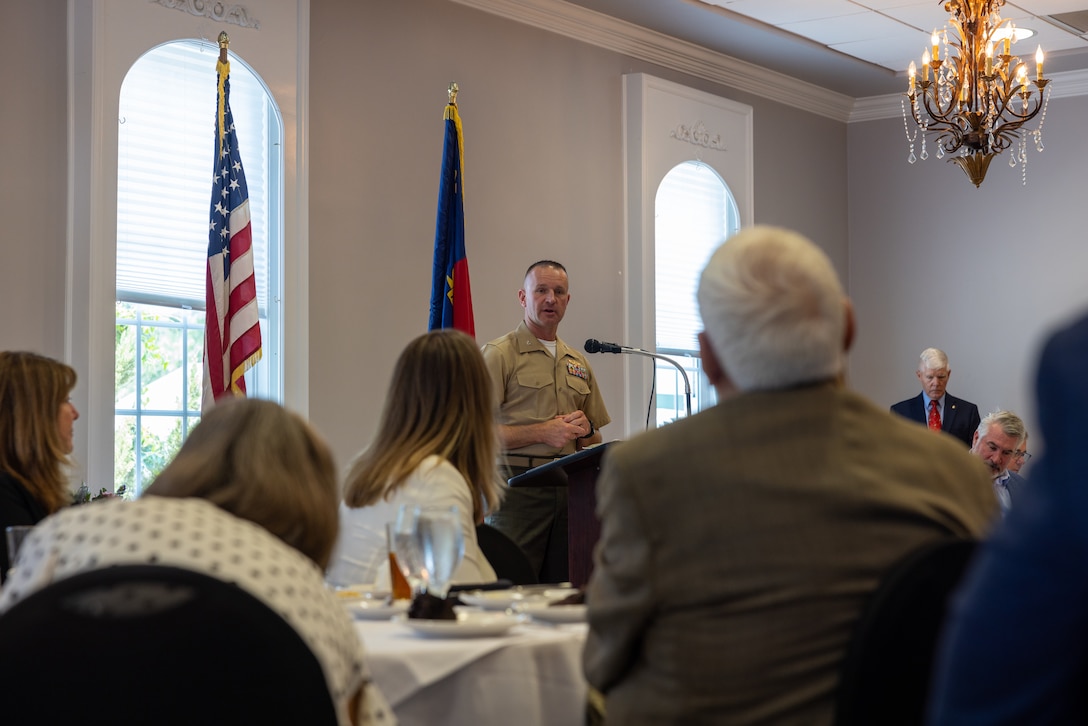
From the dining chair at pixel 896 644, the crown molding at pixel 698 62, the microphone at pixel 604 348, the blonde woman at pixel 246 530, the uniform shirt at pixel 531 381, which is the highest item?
the crown molding at pixel 698 62

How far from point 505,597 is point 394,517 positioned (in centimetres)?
47

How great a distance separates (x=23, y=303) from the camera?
4.75 meters

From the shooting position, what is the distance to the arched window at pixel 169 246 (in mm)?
5160

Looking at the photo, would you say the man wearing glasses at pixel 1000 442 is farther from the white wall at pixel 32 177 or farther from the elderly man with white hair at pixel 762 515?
the elderly man with white hair at pixel 762 515

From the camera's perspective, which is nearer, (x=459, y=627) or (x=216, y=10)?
(x=459, y=627)

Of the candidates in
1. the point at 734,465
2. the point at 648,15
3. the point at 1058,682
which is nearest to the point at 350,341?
the point at 648,15

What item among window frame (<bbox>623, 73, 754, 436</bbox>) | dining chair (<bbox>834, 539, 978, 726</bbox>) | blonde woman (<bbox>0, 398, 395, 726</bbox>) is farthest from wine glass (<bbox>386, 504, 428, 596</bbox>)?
window frame (<bbox>623, 73, 754, 436</bbox>)

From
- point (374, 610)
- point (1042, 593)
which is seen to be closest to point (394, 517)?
point (374, 610)

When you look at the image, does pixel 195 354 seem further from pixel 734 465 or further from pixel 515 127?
pixel 734 465

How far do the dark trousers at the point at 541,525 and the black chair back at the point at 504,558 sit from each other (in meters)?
2.06

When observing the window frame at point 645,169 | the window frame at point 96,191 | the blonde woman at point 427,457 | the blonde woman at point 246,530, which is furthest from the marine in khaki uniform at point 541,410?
the blonde woman at point 246,530

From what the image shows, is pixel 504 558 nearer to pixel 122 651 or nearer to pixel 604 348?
pixel 122 651

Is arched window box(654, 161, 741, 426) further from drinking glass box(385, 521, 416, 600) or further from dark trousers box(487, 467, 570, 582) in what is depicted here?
drinking glass box(385, 521, 416, 600)

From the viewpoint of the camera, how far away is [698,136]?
7727 mm
